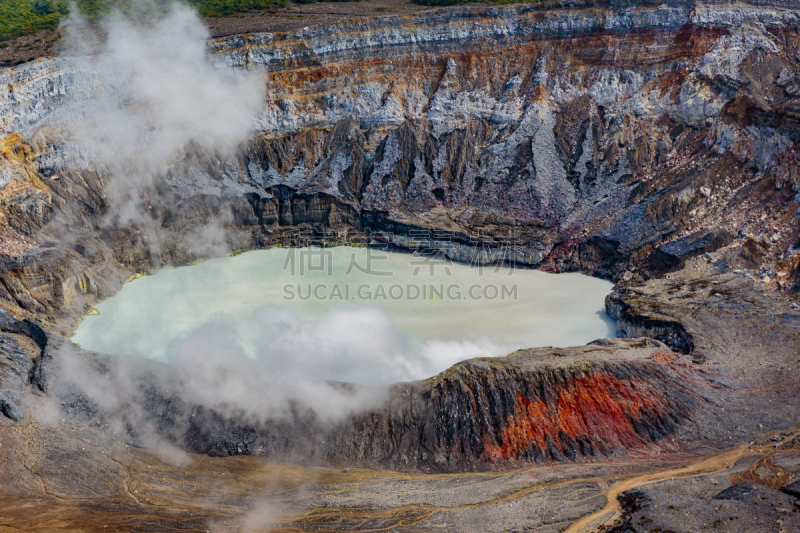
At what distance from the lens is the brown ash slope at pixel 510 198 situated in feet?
88.5

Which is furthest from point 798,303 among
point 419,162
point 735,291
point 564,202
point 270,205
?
point 270,205

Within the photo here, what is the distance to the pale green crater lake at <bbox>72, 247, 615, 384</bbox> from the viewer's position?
32.9m

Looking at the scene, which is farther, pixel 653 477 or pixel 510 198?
pixel 510 198

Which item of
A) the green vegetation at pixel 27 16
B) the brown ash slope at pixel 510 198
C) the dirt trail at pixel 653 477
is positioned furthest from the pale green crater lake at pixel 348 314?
the green vegetation at pixel 27 16

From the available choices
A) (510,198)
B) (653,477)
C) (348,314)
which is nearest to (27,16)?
(348,314)

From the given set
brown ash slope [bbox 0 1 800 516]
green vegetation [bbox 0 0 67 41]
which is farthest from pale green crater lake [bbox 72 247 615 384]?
green vegetation [bbox 0 0 67 41]

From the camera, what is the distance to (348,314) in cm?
3759

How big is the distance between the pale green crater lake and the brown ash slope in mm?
2227

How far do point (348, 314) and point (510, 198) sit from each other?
19283 millimetres

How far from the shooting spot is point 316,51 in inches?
2157

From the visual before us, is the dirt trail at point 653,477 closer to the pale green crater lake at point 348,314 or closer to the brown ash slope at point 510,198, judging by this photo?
the brown ash slope at point 510,198

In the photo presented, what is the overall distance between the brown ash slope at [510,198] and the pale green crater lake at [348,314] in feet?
7.31

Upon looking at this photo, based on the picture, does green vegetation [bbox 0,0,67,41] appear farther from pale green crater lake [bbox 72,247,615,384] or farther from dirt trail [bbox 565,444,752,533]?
dirt trail [bbox 565,444,752,533]

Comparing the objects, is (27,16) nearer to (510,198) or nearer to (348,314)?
(348,314)
